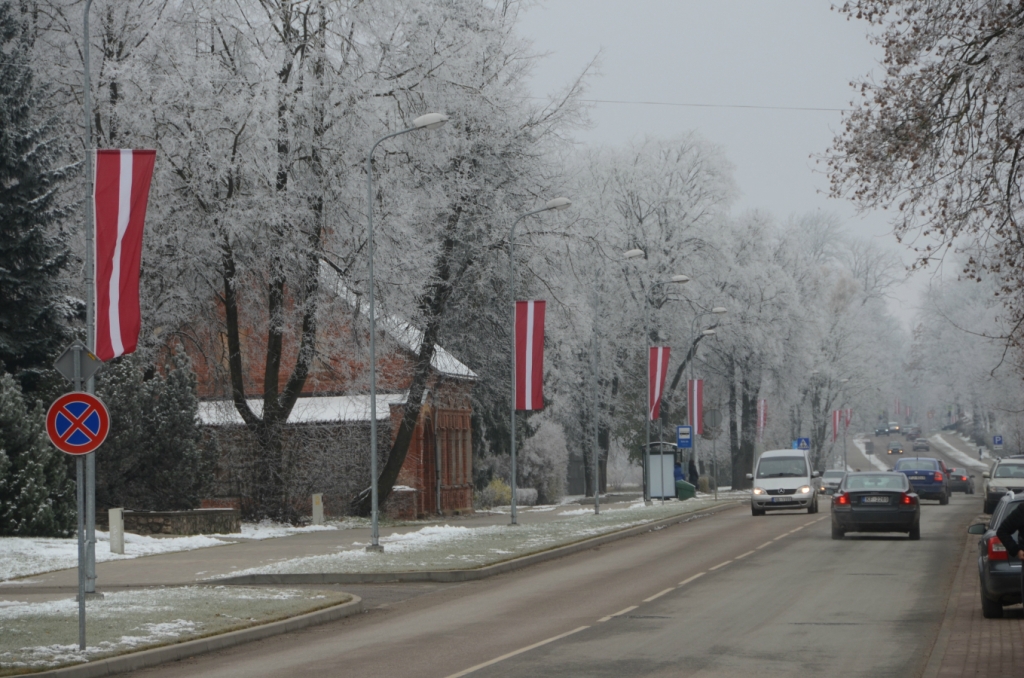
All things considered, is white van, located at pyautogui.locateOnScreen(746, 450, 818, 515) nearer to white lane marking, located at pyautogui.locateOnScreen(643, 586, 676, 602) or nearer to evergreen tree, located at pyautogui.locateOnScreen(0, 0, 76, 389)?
evergreen tree, located at pyautogui.locateOnScreen(0, 0, 76, 389)

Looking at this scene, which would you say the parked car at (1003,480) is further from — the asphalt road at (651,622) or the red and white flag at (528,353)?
the red and white flag at (528,353)

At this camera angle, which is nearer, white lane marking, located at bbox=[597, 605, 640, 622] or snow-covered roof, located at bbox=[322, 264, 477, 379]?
white lane marking, located at bbox=[597, 605, 640, 622]

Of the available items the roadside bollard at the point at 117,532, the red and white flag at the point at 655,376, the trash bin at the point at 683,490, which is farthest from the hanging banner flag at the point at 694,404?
the roadside bollard at the point at 117,532

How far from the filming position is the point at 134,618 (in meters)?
15.8

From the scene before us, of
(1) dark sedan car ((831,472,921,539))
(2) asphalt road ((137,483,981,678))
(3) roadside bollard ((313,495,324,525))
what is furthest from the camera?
(3) roadside bollard ((313,495,324,525))

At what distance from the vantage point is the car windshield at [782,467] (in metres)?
41.2

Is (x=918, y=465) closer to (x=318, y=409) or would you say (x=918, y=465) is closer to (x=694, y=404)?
(x=694, y=404)

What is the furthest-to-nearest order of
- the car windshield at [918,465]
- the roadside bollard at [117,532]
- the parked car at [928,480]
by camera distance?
the car windshield at [918,465], the parked car at [928,480], the roadside bollard at [117,532]

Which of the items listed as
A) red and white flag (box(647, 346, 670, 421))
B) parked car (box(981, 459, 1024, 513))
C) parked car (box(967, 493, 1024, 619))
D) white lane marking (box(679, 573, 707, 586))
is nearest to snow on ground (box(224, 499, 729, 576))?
white lane marking (box(679, 573, 707, 586))

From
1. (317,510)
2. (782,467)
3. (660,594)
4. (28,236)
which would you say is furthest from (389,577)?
(782,467)

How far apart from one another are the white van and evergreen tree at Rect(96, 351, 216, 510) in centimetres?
1707

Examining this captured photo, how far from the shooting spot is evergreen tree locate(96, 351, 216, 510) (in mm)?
33156

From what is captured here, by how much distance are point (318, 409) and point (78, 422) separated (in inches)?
1225

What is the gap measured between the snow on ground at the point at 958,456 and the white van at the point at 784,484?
71.3 m
